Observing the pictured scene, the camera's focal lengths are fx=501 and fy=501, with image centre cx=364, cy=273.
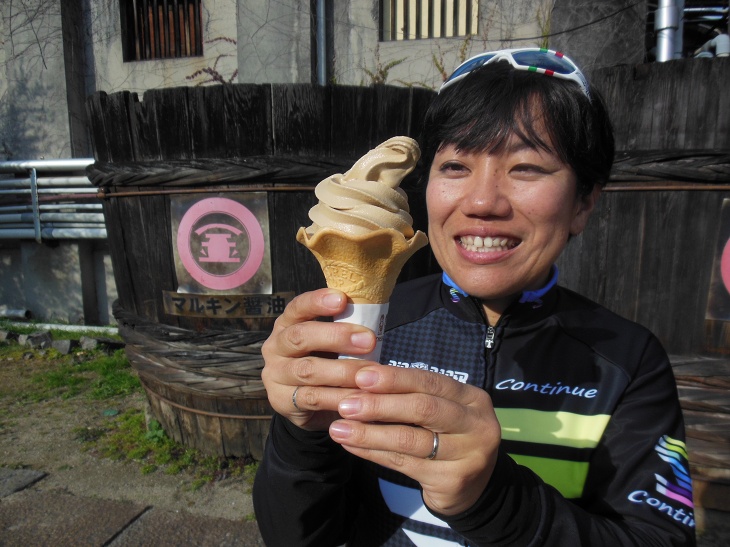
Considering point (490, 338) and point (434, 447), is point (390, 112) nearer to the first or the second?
point (490, 338)

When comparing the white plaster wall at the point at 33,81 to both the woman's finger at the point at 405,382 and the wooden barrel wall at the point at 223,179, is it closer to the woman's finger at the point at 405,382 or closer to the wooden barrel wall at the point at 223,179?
the wooden barrel wall at the point at 223,179

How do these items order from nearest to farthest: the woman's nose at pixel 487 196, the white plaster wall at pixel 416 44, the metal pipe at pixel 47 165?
1. the woman's nose at pixel 487 196
2. the white plaster wall at pixel 416 44
3. the metal pipe at pixel 47 165

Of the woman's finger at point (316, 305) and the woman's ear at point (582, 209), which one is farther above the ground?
the woman's ear at point (582, 209)

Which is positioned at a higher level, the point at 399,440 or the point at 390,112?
→ the point at 390,112

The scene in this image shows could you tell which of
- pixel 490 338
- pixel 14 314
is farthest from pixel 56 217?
pixel 490 338

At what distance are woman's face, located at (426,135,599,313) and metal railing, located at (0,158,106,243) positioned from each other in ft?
20.0

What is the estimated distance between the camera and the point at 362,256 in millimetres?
1290

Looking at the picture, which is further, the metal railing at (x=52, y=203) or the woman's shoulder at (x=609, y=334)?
the metal railing at (x=52, y=203)

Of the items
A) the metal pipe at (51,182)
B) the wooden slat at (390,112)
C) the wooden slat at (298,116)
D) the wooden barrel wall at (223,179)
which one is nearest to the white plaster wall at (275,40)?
the metal pipe at (51,182)

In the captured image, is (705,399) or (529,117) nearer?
(529,117)

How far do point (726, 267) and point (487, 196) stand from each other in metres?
2.31

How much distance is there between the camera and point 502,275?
140 cm

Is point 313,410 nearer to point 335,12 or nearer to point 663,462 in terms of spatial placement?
point 663,462

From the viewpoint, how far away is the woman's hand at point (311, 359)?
1091mm
